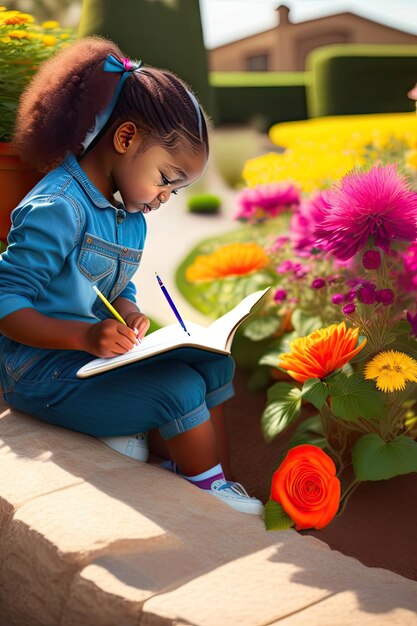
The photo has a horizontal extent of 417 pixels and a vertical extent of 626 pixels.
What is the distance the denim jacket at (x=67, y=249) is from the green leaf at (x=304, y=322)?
619 mm

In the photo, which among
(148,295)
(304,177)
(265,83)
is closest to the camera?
(304,177)

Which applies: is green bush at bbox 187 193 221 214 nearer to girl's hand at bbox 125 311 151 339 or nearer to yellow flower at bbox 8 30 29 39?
yellow flower at bbox 8 30 29 39

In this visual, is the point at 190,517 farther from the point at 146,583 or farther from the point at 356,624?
the point at 356,624

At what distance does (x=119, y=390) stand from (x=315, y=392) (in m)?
0.44

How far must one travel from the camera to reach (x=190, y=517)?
1655 mm

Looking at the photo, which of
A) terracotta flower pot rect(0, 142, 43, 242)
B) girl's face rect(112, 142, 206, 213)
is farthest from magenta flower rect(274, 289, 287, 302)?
terracotta flower pot rect(0, 142, 43, 242)

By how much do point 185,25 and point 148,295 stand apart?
165 inches

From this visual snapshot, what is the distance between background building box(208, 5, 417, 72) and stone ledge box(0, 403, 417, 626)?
17.9 m

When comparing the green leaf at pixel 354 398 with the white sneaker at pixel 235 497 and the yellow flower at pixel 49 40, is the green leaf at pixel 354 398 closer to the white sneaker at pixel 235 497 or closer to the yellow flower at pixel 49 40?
the white sneaker at pixel 235 497

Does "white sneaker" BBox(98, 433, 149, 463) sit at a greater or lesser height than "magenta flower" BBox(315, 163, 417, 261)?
lesser

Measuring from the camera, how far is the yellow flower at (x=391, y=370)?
184 cm

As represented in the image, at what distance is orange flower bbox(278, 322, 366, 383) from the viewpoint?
Answer: 1.90 meters

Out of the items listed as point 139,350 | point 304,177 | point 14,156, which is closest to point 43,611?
point 139,350

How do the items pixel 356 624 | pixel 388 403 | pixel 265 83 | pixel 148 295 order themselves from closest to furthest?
1. pixel 356 624
2. pixel 388 403
3. pixel 148 295
4. pixel 265 83
